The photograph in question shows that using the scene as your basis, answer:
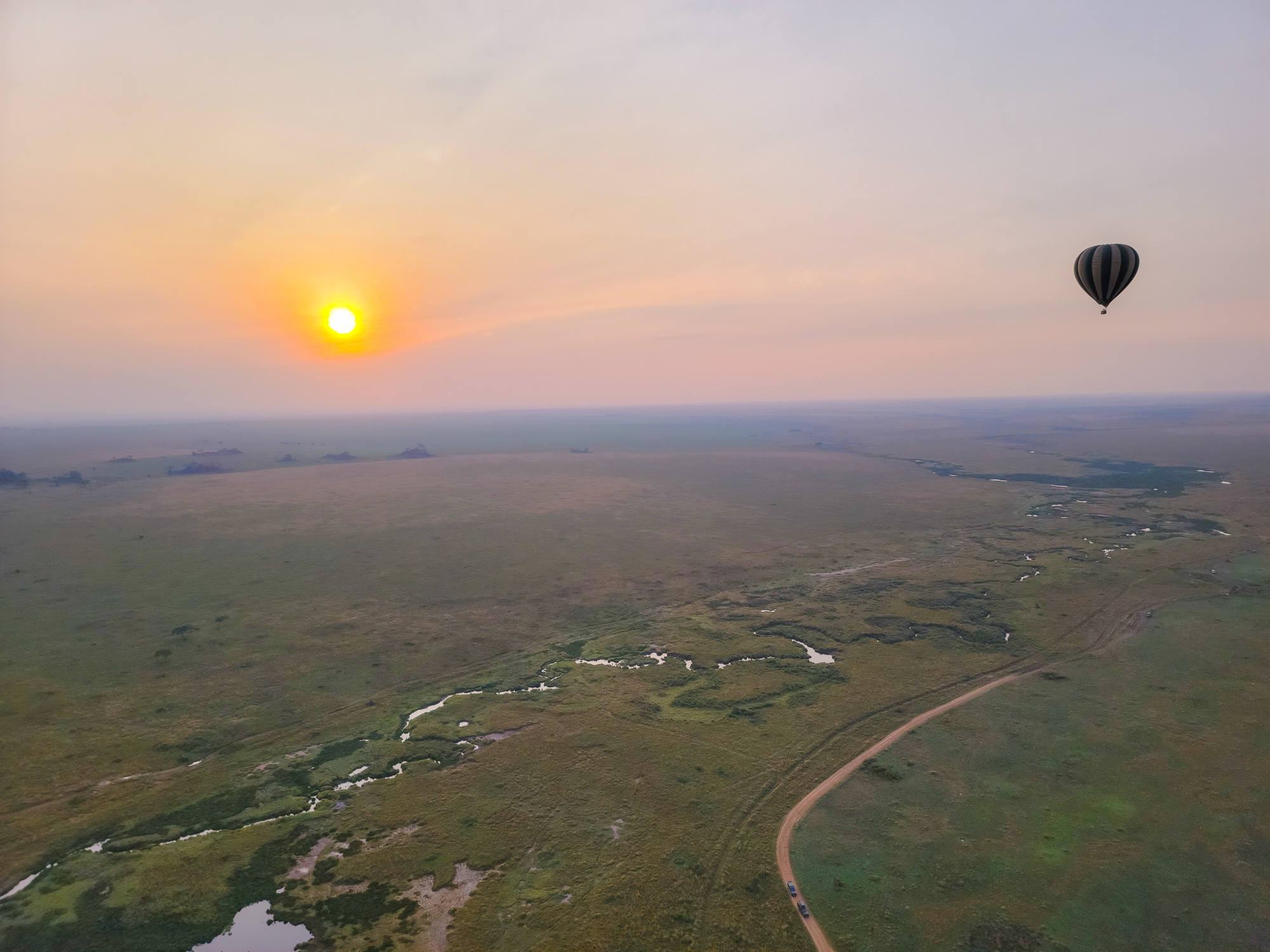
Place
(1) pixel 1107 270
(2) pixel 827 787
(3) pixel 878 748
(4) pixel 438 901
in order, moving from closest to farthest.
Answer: (4) pixel 438 901, (2) pixel 827 787, (3) pixel 878 748, (1) pixel 1107 270

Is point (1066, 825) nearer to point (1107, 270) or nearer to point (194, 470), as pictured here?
point (1107, 270)

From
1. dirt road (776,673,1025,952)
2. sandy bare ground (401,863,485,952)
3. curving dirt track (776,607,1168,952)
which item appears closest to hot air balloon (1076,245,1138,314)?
curving dirt track (776,607,1168,952)

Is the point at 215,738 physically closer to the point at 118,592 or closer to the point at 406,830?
the point at 406,830

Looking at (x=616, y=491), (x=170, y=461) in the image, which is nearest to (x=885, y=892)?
(x=616, y=491)

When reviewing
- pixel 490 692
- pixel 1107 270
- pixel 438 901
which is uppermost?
pixel 1107 270

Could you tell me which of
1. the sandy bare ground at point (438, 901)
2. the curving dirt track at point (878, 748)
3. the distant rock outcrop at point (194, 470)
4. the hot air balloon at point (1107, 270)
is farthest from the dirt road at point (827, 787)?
the distant rock outcrop at point (194, 470)

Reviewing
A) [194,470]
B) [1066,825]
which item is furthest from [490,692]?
[194,470]
